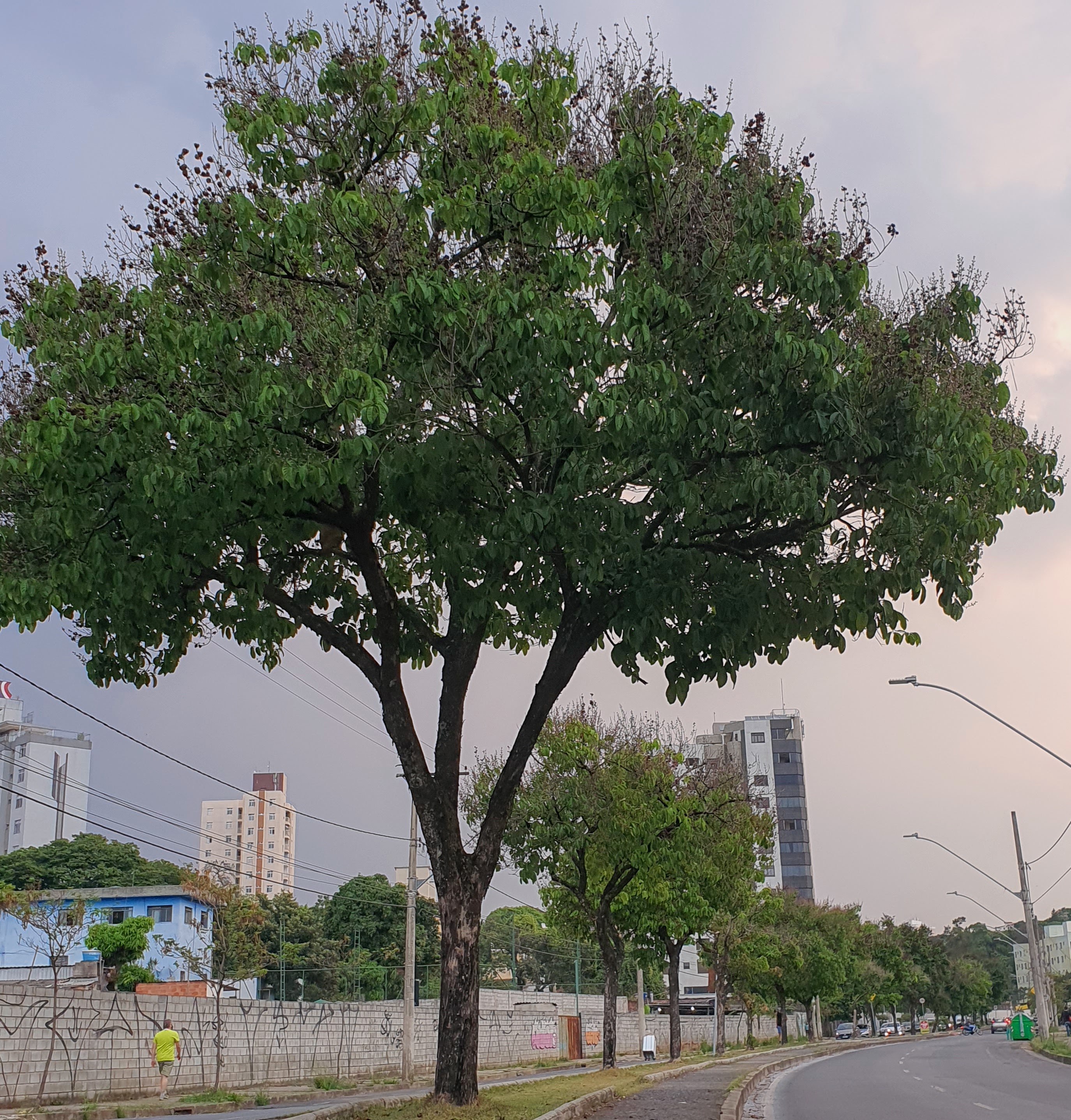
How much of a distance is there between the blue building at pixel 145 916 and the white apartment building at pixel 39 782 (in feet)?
131

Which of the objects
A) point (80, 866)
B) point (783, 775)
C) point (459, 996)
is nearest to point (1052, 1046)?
point (459, 996)

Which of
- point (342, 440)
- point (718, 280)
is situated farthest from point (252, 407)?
point (718, 280)

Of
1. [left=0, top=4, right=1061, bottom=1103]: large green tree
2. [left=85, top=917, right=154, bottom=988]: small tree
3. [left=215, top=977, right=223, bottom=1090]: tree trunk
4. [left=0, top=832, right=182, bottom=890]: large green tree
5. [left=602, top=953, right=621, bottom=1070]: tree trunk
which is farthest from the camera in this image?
[left=0, top=832, right=182, bottom=890]: large green tree

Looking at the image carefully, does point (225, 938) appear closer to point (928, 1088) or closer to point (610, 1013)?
point (610, 1013)

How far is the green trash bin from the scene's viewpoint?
54.2 metres

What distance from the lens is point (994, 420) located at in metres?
11.6

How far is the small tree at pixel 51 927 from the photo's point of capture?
2327 cm

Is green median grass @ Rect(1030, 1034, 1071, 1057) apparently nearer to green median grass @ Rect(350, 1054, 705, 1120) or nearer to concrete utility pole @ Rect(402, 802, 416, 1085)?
green median grass @ Rect(350, 1054, 705, 1120)

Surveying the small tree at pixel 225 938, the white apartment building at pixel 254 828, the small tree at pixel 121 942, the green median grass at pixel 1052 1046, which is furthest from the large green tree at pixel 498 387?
the white apartment building at pixel 254 828

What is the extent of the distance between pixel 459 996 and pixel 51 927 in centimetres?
3095

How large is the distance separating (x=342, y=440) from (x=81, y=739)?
4075 inches

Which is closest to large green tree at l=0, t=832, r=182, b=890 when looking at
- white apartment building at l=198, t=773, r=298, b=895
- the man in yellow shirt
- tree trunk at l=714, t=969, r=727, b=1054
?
tree trunk at l=714, t=969, r=727, b=1054

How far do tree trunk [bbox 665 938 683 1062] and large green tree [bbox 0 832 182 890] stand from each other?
143 feet

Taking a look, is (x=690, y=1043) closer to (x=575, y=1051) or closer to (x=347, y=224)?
(x=575, y=1051)
